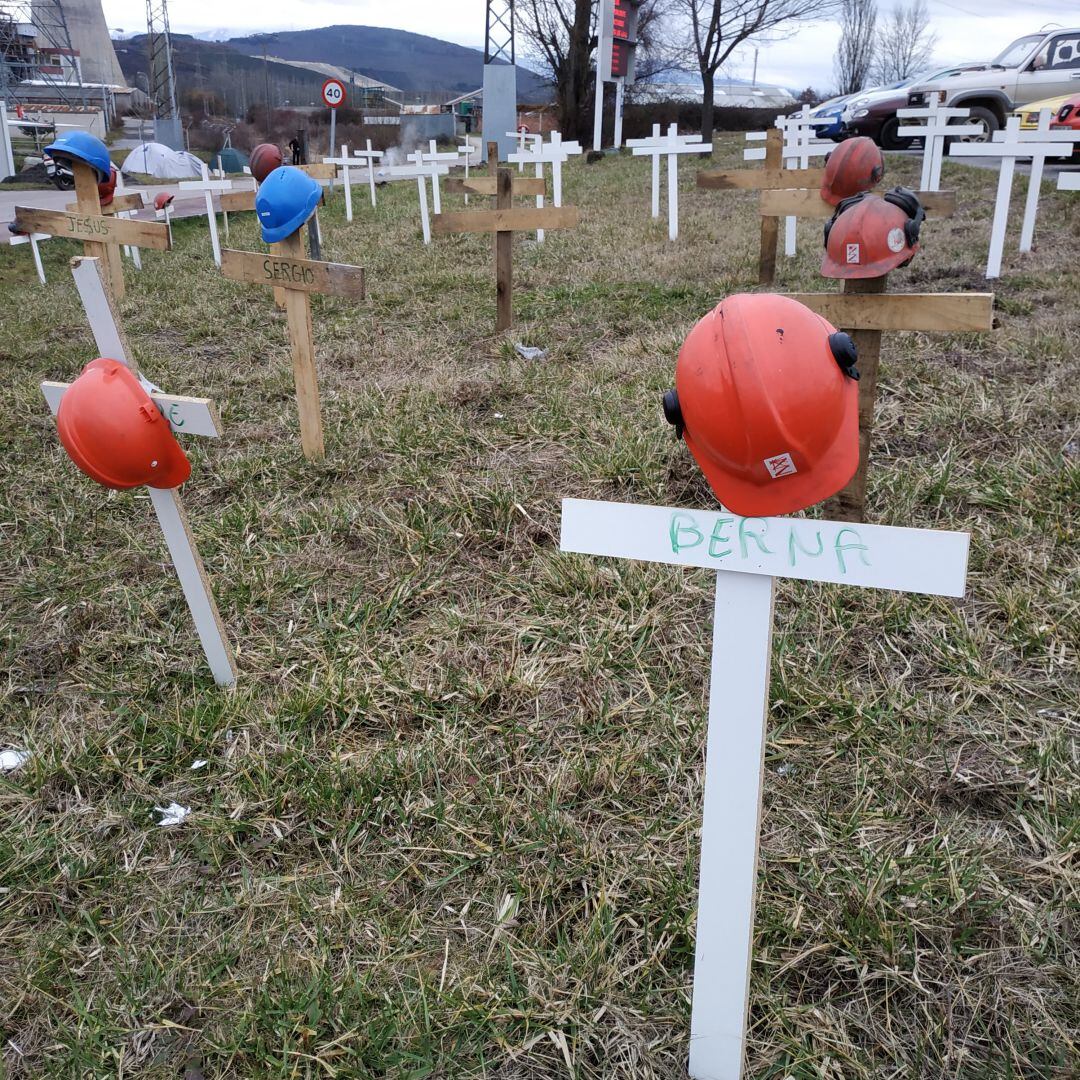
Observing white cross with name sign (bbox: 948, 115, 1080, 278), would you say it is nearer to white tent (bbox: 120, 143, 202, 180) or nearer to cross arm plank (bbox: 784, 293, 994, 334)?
cross arm plank (bbox: 784, 293, 994, 334)

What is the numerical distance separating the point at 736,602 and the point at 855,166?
4.22 m

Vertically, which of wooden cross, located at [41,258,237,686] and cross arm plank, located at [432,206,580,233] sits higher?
cross arm plank, located at [432,206,580,233]

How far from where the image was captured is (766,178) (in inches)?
305

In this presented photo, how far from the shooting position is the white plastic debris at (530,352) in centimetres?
610

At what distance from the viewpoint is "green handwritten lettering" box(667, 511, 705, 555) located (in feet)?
5.16

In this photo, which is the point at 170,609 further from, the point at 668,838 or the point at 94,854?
the point at 668,838

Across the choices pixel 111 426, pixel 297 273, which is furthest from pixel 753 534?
pixel 297 273

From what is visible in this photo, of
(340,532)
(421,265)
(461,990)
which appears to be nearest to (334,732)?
(461,990)

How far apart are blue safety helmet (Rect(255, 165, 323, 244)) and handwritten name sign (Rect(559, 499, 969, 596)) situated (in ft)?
11.4

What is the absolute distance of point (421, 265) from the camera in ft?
31.9

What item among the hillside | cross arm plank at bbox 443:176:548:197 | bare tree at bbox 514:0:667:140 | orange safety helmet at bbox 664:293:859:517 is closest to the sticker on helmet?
orange safety helmet at bbox 664:293:859:517

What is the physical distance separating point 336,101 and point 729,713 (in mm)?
18883

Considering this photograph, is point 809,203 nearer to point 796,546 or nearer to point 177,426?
point 177,426

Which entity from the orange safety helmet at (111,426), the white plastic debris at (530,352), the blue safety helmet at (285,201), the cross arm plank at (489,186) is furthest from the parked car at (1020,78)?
the orange safety helmet at (111,426)
